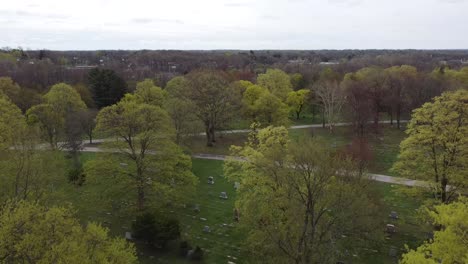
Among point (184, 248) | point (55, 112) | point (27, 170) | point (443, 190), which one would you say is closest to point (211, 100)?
point (55, 112)

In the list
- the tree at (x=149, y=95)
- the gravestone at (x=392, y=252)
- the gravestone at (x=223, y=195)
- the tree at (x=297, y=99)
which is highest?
the tree at (x=149, y=95)

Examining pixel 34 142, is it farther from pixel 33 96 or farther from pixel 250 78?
pixel 250 78

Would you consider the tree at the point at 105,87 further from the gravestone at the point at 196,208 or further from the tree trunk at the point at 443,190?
the tree trunk at the point at 443,190

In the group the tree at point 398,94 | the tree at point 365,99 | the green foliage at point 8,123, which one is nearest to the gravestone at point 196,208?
the green foliage at point 8,123

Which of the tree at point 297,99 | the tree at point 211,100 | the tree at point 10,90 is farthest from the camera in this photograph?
the tree at point 297,99

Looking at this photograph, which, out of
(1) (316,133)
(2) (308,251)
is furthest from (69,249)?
(1) (316,133)

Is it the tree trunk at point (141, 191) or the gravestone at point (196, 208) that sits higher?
the tree trunk at point (141, 191)

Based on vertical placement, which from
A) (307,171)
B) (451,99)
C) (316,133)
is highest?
(451,99)
